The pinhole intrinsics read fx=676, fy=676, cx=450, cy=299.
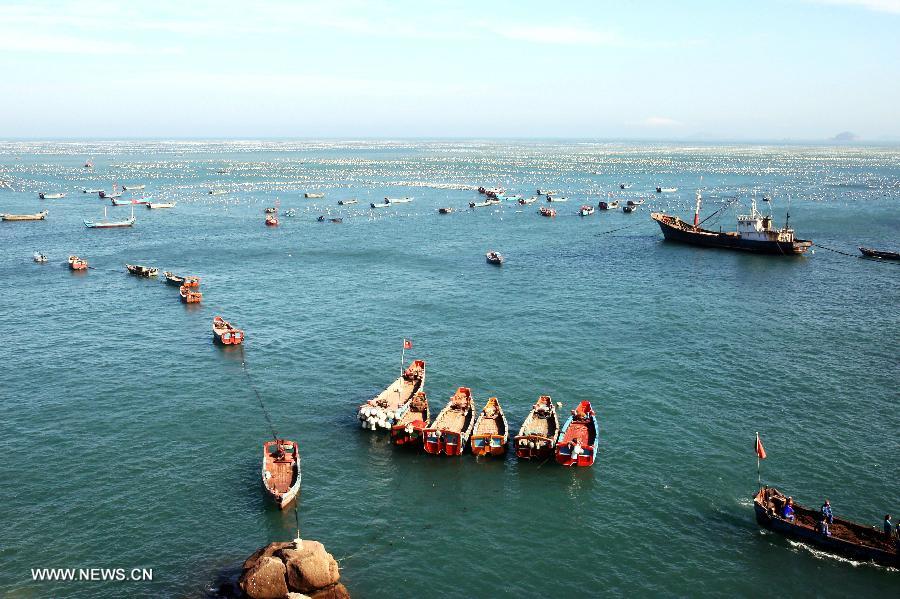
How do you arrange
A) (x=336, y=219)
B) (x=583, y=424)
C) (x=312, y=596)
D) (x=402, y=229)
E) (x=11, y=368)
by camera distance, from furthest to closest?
(x=336, y=219) → (x=402, y=229) → (x=11, y=368) → (x=583, y=424) → (x=312, y=596)

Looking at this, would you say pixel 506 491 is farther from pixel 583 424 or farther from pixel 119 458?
pixel 119 458

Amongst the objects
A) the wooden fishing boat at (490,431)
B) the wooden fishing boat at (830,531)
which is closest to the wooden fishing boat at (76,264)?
the wooden fishing boat at (490,431)

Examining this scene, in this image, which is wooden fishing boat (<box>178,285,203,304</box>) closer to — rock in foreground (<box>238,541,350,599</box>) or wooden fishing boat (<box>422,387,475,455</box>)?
wooden fishing boat (<box>422,387,475,455</box>)

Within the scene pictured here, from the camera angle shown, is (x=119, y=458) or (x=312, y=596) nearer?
(x=312, y=596)

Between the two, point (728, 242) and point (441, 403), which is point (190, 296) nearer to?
point (441, 403)

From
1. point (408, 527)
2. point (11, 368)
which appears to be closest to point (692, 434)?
point (408, 527)

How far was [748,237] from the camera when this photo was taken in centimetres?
12812

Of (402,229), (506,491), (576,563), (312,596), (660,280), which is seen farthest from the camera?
(402,229)

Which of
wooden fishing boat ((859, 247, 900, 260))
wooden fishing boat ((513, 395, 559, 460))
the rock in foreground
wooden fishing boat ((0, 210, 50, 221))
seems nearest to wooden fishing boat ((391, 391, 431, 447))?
wooden fishing boat ((513, 395, 559, 460))

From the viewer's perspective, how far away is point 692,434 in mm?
54188

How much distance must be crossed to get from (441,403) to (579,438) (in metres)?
13.2

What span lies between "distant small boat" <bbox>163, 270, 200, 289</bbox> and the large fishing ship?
91314 millimetres

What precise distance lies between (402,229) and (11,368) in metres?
97.5

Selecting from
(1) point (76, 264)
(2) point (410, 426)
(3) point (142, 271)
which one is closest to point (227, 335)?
(2) point (410, 426)
